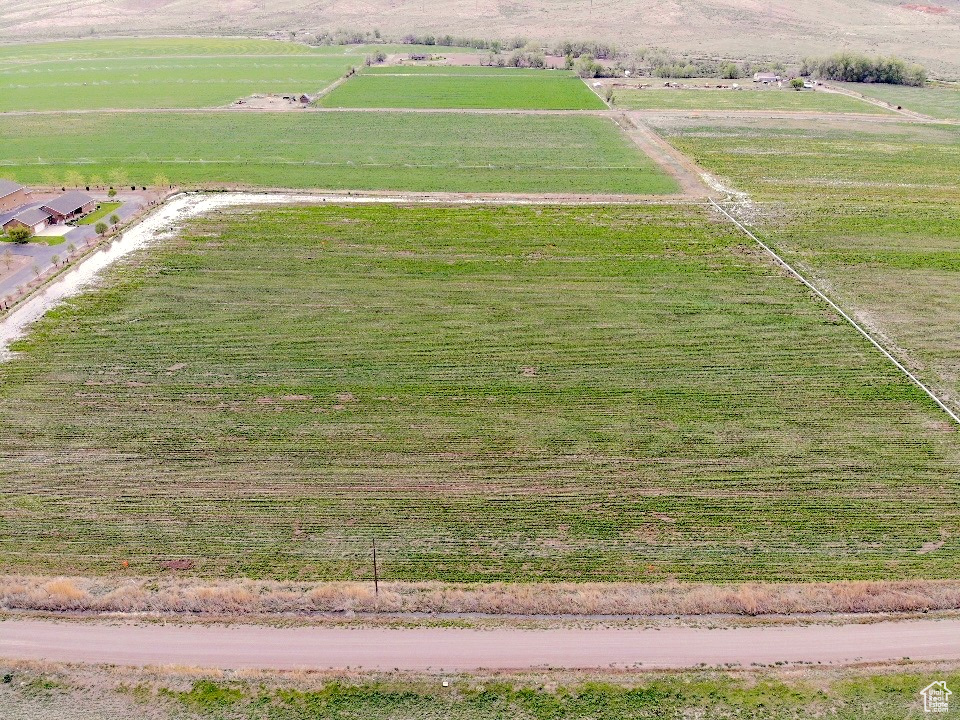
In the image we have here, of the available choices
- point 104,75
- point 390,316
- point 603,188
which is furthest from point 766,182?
point 104,75

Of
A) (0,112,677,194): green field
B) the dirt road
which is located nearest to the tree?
(0,112,677,194): green field

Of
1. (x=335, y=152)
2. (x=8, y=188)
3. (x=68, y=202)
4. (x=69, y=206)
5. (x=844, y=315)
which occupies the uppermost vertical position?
(x=335, y=152)

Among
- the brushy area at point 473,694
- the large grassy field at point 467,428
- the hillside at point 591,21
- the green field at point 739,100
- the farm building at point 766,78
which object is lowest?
the brushy area at point 473,694

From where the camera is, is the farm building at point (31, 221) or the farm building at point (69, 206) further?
the farm building at point (69, 206)

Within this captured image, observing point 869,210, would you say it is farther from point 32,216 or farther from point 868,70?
point 868,70

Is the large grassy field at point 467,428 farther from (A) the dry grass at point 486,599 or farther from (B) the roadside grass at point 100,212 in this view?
(B) the roadside grass at point 100,212

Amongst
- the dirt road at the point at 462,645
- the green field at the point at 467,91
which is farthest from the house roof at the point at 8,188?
the dirt road at the point at 462,645

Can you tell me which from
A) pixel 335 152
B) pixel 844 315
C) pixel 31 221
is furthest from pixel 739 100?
pixel 31 221
